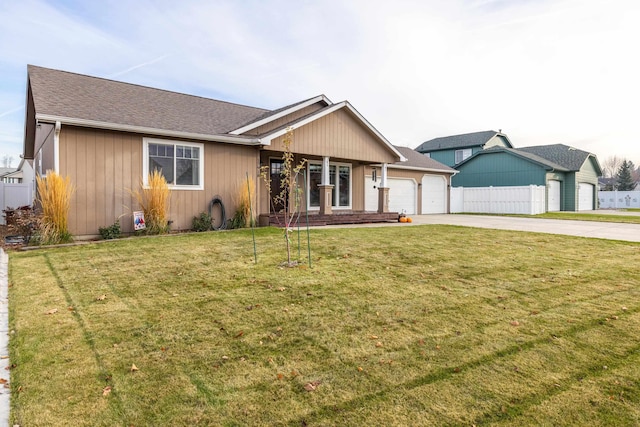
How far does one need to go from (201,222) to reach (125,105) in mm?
4132

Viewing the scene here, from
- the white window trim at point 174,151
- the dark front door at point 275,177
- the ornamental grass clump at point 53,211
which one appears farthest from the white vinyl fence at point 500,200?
the ornamental grass clump at point 53,211

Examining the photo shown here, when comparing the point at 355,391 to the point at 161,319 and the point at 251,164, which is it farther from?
the point at 251,164

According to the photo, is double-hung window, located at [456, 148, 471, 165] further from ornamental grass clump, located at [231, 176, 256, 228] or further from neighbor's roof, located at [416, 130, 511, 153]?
ornamental grass clump, located at [231, 176, 256, 228]

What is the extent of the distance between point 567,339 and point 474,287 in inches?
60.7

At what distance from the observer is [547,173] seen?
22938 millimetres

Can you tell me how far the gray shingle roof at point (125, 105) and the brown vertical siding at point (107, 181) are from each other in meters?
0.52

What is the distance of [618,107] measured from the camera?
16547mm

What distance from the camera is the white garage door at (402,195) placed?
1817 centimetres

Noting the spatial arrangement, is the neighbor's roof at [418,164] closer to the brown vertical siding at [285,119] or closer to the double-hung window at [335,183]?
the double-hung window at [335,183]

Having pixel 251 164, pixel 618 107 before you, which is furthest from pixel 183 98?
pixel 618 107

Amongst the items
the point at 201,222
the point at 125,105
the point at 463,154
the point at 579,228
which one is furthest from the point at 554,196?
the point at 125,105

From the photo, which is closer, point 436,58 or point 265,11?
point 265,11

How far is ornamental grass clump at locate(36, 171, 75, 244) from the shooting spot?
7.66 m

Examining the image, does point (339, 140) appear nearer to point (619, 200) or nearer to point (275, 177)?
point (275, 177)
